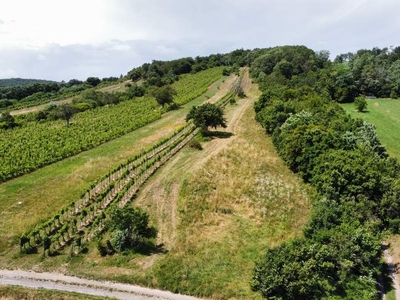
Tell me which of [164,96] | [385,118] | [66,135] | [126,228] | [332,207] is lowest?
[332,207]

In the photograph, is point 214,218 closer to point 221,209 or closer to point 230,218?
point 230,218

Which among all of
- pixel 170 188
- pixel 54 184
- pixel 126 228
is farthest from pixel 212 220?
pixel 54 184

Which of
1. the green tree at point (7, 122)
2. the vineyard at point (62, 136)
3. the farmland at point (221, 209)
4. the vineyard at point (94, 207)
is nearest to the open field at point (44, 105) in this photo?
the green tree at point (7, 122)

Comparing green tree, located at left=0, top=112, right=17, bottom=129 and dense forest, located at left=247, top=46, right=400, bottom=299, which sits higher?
green tree, located at left=0, top=112, right=17, bottom=129

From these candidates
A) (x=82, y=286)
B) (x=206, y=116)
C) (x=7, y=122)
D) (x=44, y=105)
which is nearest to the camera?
(x=82, y=286)

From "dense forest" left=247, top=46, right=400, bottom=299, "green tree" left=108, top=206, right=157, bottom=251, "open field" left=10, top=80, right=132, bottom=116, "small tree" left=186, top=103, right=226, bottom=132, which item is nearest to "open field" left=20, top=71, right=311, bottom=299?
"green tree" left=108, top=206, right=157, bottom=251

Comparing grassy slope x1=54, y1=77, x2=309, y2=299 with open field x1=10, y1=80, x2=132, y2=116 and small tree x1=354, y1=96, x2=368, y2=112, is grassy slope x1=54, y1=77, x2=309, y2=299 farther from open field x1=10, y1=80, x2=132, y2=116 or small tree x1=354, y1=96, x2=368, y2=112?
open field x1=10, y1=80, x2=132, y2=116
